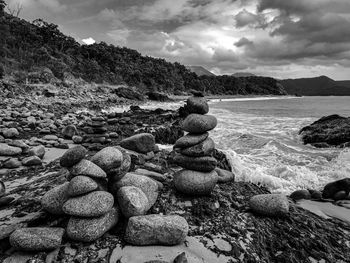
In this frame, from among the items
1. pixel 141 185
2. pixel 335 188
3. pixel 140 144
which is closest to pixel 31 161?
pixel 140 144

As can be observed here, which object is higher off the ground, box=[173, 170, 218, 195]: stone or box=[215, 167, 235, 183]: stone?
box=[173, 170, 218, 195]: stone

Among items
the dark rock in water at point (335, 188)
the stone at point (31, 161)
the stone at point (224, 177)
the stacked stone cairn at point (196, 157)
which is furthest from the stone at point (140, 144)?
the dark rock in water at point (335, 188)

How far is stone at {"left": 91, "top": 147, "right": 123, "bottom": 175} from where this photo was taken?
17.5 ft

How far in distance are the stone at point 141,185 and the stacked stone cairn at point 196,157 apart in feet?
2.95

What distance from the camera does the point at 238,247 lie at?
16.0ft

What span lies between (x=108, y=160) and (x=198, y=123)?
2.76m

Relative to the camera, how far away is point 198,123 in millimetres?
7074

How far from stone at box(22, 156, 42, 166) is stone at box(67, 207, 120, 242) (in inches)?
202

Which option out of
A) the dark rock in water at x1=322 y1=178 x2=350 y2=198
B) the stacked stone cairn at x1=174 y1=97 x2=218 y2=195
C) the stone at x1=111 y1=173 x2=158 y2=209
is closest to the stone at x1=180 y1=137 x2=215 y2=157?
the stacked stone cairn at x1=174 y1=97 x2=218 y2=195

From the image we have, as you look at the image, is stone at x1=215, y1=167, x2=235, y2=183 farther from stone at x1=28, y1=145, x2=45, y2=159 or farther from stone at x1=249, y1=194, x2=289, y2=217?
stone at x1=28, y1=145, x2=45, y2=159

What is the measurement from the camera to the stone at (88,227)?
180 inches

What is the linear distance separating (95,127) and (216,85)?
158 metres

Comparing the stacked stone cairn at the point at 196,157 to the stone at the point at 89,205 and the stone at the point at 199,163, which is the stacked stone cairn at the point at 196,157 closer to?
the stone at the point at 199,163

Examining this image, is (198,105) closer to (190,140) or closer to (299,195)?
(190,140)
